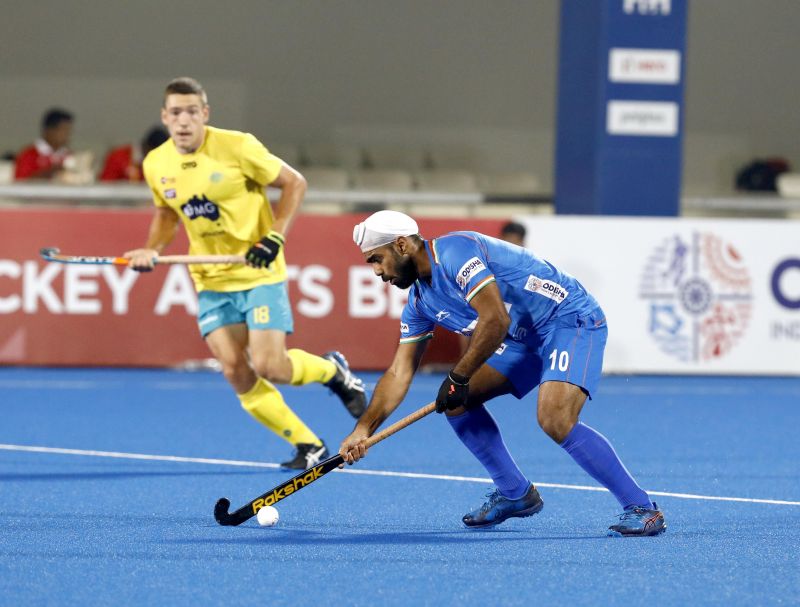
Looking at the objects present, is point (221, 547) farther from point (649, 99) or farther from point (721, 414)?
point (649, 99)

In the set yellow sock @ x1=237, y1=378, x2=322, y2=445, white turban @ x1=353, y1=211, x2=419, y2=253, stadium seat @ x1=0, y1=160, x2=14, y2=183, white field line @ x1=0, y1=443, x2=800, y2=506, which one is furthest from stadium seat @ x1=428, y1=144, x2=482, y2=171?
white turban @ x1=353, y1=211, x2=419, y2=253

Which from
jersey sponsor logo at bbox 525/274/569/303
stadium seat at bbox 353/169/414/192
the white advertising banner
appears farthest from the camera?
stadium seat at bbox 353/169/414/192

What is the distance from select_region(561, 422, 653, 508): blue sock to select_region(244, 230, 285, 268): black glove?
2036mm

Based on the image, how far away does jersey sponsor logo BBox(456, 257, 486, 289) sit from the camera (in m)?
5.29

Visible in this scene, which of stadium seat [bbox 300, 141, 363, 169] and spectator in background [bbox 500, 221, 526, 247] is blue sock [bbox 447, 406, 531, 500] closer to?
spectator in background [bbox 500, 221, 526, 247]

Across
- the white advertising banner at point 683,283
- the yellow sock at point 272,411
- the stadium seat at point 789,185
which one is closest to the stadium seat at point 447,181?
the stadium seat at point 789,185

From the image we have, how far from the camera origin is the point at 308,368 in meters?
7.57

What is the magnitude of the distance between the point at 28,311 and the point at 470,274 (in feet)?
24.8

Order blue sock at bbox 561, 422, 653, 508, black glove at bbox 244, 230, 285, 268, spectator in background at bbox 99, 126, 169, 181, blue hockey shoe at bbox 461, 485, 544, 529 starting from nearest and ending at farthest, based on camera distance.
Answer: blue sock at bbox 561, 422, 653, 508 < blue hockey shoe at bbox 461, 485, 544, 529 < black glove at bbox 244, 230, 285, 268 < spectator in background at bbox 99, 126, 169, 181

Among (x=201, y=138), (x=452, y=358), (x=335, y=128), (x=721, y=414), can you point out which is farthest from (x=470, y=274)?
(x=335, y=128)

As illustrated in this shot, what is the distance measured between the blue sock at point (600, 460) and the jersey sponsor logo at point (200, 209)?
2.56 meters

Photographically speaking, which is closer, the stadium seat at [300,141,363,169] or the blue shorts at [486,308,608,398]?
the blue shorts at [486,308,608,398]

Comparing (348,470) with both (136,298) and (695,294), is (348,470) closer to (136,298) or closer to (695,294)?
(136,298)

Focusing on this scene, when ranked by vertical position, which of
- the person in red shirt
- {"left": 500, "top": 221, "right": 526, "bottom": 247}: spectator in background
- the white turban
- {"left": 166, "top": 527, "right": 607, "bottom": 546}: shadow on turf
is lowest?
{"left": 166, "top": 527, "right": 607, "bottom": 546}: shadow on turf
